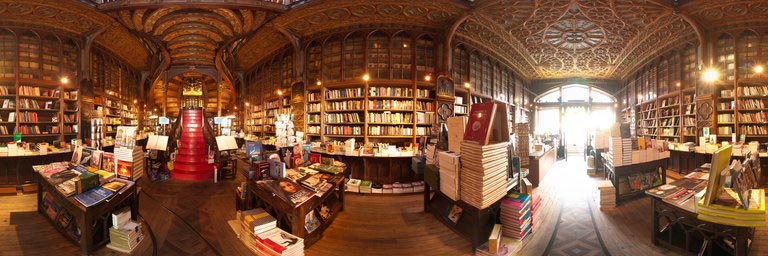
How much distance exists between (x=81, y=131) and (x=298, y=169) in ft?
27.0

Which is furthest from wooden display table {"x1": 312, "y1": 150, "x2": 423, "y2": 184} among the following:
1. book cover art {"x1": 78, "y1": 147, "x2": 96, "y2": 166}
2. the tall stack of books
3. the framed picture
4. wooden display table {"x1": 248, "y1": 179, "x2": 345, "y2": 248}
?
book cover art {"x1": 78, "y1": 147, "x2": 96, "y2": 166}

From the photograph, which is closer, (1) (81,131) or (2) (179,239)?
(2) (179,239)

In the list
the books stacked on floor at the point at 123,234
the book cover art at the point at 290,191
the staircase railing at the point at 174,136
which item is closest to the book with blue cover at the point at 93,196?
the books stacked on floor at the point at 123,234

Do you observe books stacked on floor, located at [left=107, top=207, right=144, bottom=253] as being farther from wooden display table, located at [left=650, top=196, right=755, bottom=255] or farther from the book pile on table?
wooden display table, located at [left=650, top=196, right=755, bottom=255]

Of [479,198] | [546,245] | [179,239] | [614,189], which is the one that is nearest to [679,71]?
[614,189]

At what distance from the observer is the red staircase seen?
258 inches

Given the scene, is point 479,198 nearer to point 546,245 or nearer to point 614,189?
point 546,245

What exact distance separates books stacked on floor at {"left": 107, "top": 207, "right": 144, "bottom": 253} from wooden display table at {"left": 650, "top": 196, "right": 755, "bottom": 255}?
549 centimetres

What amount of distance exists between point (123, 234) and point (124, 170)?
36.9 inches

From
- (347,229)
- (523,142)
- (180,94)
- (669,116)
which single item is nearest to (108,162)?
(347,229)

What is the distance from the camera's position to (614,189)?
4.39m

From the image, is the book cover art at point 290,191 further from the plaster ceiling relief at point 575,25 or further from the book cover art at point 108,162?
the plaster ceiling relief at point 575,25

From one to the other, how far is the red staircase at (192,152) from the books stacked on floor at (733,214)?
806cm

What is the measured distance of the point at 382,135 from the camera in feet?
22.4
